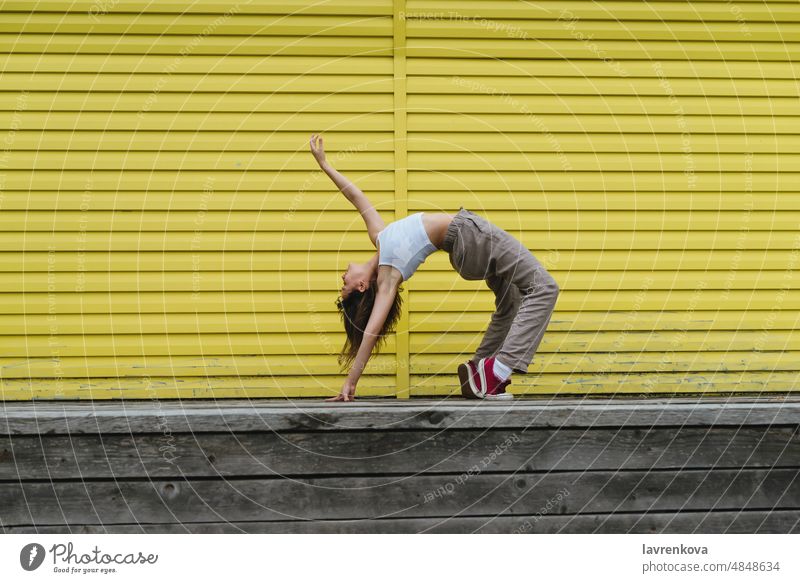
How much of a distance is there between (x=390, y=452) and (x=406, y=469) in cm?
10

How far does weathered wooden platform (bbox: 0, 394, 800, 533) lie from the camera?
3.54 meters

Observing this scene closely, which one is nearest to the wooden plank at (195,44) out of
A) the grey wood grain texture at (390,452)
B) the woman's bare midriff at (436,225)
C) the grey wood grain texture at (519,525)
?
the woman's bare midriff at (436,225)

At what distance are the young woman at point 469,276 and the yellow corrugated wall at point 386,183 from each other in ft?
2.88

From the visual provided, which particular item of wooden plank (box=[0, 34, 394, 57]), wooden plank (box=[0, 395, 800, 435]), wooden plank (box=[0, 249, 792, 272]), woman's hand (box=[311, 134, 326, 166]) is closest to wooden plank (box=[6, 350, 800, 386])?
wooden plank (box=[0, 249, 792, 272])

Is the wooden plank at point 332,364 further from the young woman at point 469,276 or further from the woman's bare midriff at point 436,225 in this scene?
the woman's bare midriff at point 436,225

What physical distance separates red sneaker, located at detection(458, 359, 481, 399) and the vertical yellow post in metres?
0.97

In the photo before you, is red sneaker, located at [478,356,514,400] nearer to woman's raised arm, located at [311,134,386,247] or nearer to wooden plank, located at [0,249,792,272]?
woman's raised arm, located at [311,134,386,247]

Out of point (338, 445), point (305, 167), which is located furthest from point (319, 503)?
point (305, 167)

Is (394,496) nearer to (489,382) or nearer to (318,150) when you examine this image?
(489,382)

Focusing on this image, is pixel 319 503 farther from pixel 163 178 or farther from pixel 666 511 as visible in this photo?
pixel 163 178

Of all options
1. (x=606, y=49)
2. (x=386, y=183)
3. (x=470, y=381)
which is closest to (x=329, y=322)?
(x=386, y=183)

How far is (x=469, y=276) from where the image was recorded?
443 centimetres

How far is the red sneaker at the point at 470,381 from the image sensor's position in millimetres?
4266
